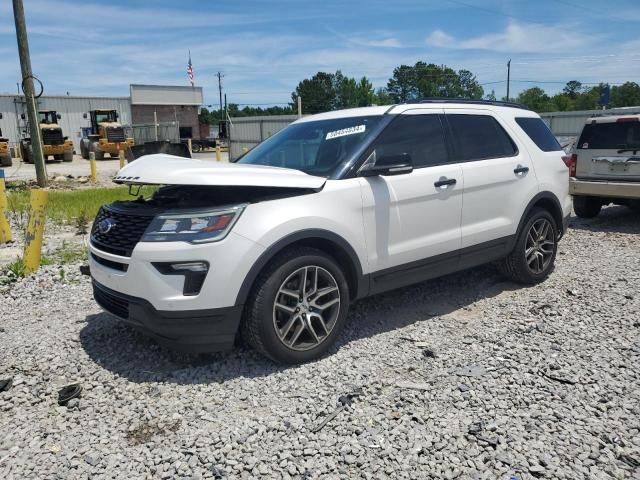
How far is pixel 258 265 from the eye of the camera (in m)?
3.47

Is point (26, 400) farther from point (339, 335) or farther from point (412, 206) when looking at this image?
point (412, 206)

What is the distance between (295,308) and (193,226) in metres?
0.90

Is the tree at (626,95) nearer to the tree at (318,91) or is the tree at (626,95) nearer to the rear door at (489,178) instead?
the tree at (318,91)

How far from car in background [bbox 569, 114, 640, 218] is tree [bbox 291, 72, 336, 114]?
94.1 metres

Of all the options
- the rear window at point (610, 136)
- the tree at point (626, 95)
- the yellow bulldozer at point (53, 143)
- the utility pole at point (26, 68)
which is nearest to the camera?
the rear window at point (610, 136)

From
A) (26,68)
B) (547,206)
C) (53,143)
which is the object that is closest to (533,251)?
(547,206)

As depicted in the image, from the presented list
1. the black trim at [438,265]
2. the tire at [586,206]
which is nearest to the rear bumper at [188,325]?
the black trim at [438,265]

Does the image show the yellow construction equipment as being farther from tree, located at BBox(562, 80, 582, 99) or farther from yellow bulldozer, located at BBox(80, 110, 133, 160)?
tree, located at BBox(562, 80, 582, 99)

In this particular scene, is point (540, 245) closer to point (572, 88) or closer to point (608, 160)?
point (608, 160)

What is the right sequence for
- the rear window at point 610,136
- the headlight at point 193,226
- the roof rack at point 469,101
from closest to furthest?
the headlight at point 193,226
the roof rack at point 469,101
the rear window at point 610,136

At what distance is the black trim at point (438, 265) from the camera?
4.22m

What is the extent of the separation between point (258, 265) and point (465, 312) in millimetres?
2314

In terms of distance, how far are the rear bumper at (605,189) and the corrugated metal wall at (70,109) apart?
168 feet

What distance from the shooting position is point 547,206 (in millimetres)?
5676
